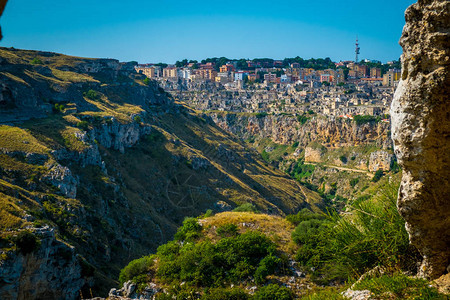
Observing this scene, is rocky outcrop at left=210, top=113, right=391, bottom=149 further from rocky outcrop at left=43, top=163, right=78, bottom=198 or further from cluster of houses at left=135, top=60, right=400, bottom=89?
rocky outcrop at left=43, top=163, right=78, bottom=198

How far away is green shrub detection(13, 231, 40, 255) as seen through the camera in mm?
24469

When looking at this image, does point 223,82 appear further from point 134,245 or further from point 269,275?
point 269,275

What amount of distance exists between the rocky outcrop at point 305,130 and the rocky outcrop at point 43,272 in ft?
274

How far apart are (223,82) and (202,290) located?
165435 mm

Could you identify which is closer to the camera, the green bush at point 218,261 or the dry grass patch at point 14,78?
the green bush at point 218,261

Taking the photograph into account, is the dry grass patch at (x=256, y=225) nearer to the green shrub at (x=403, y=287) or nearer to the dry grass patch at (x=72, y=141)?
the green shrub at (x=403, y=287)

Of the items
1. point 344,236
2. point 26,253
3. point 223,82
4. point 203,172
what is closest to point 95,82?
point 203,172

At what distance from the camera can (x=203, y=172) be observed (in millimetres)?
62625

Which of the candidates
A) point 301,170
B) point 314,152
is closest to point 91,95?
point 301,170

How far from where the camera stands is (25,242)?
2472 cm

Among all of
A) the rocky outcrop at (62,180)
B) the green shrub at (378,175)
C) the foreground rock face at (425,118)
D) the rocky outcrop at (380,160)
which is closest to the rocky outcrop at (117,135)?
the rocky outcrop at (62,180)

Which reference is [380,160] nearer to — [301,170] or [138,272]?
[301,170]

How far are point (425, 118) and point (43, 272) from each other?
85.0 ft

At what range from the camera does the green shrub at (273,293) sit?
56.2 feet
